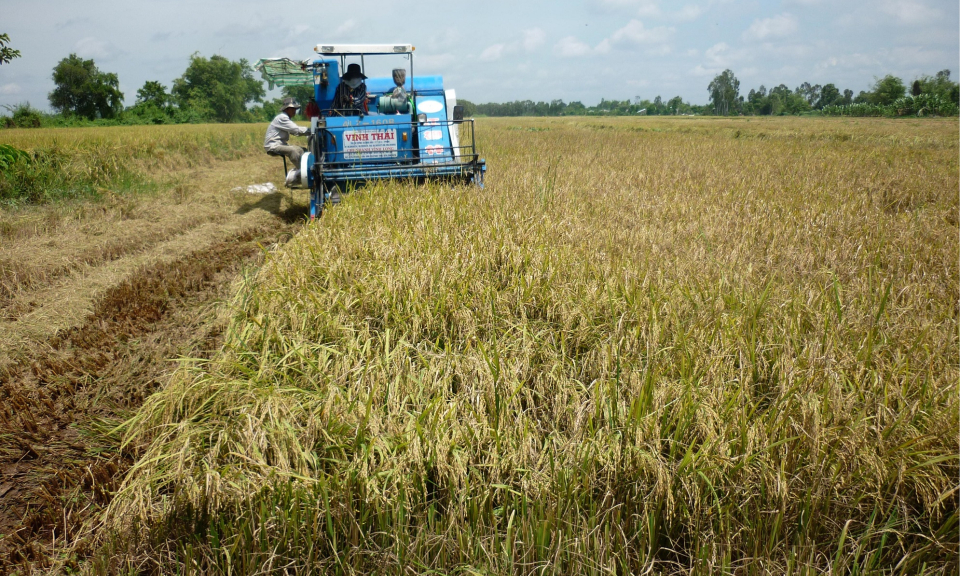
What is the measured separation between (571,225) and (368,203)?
2.45m

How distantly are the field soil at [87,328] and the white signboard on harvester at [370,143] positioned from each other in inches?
63.1

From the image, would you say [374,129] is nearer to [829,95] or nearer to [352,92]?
[352,92]

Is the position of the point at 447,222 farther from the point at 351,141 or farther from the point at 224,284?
the point at 351,141

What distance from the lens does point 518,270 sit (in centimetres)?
390

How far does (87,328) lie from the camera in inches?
160

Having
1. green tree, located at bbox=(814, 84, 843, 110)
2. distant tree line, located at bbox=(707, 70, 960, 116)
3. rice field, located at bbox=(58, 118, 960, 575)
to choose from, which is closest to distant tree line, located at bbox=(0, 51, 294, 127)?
rice field, located at bbox=(58, 118, 960, 575)

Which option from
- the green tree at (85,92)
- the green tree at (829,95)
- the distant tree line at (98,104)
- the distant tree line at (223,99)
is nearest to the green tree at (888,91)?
the distant tree line at (223,99)

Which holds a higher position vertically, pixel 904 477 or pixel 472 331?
pixel 472 331

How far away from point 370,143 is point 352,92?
156cm

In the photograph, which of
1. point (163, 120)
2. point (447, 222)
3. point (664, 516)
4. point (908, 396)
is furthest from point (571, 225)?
point (163, 120)

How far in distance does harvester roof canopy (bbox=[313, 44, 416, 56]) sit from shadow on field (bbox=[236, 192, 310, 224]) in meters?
2.69

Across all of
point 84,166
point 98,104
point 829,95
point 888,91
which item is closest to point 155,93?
point 98,104

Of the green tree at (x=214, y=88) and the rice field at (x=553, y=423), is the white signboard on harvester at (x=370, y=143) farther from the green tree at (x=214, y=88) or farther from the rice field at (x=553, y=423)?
the green tree at (x=214, y=88)

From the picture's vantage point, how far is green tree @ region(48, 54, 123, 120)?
47875 mm
